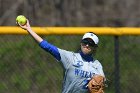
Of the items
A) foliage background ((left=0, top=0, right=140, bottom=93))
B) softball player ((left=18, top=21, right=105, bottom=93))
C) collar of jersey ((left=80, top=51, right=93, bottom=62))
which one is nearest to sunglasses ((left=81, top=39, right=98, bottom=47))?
softball player ((left=18, top=21, right=105, bottom=93))

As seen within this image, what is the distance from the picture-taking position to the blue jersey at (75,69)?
758 cm

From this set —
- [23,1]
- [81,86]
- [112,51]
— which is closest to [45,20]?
[23,1]

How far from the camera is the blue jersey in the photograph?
299 inches

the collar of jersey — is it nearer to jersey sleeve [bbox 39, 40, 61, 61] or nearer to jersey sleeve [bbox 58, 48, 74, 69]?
jersey sleeve [bbox 58, 48, 74, 69]

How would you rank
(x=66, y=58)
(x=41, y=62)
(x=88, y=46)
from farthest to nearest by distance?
(x=41, y=62) < (x=66, y=58) < (x=88, y=46)

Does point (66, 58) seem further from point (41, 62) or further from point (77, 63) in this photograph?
point (41, 62)

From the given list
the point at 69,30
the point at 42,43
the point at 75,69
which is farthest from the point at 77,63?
the point at 69,30

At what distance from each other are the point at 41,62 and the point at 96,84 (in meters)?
1.91

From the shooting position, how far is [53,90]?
941 cm

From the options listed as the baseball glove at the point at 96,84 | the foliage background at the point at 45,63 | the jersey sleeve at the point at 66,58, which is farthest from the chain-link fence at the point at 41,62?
the baseball glove at the point at 96,84

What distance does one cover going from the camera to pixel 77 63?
7.63 metres

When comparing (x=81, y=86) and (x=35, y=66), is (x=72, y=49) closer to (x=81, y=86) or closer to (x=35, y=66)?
(x=35, y=66)

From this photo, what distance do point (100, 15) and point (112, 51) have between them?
21.5 feet

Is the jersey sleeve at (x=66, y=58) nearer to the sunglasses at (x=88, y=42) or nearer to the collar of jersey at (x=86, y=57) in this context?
the collar of jersey at (x=86, y=57)
